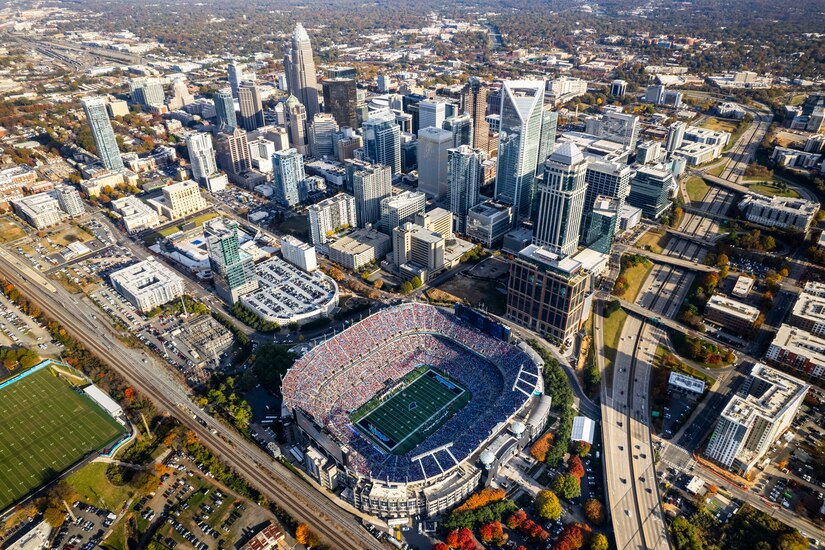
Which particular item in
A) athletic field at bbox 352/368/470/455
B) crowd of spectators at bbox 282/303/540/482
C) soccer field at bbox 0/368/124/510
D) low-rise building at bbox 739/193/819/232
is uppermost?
low-rise building at bbox 739/193/819/232

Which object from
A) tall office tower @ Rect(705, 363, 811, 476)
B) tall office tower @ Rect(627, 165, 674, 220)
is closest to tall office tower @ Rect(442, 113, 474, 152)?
tall office tower @ Rect(627, 165, 674, 220)

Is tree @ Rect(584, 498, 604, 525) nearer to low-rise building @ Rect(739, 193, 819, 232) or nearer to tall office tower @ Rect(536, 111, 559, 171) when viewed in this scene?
tall office tower @ Rect(536, 111, 559, 171)

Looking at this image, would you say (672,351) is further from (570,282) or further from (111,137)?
(111,137)

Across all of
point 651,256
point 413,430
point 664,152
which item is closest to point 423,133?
point 651,256

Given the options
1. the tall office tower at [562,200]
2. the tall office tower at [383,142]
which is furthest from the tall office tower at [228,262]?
the tall office tower at [562,200]

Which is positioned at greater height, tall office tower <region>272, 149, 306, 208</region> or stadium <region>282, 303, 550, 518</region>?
tall office tower <region>272, 149, 306, 208</region>

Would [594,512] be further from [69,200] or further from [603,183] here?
[69,200]
